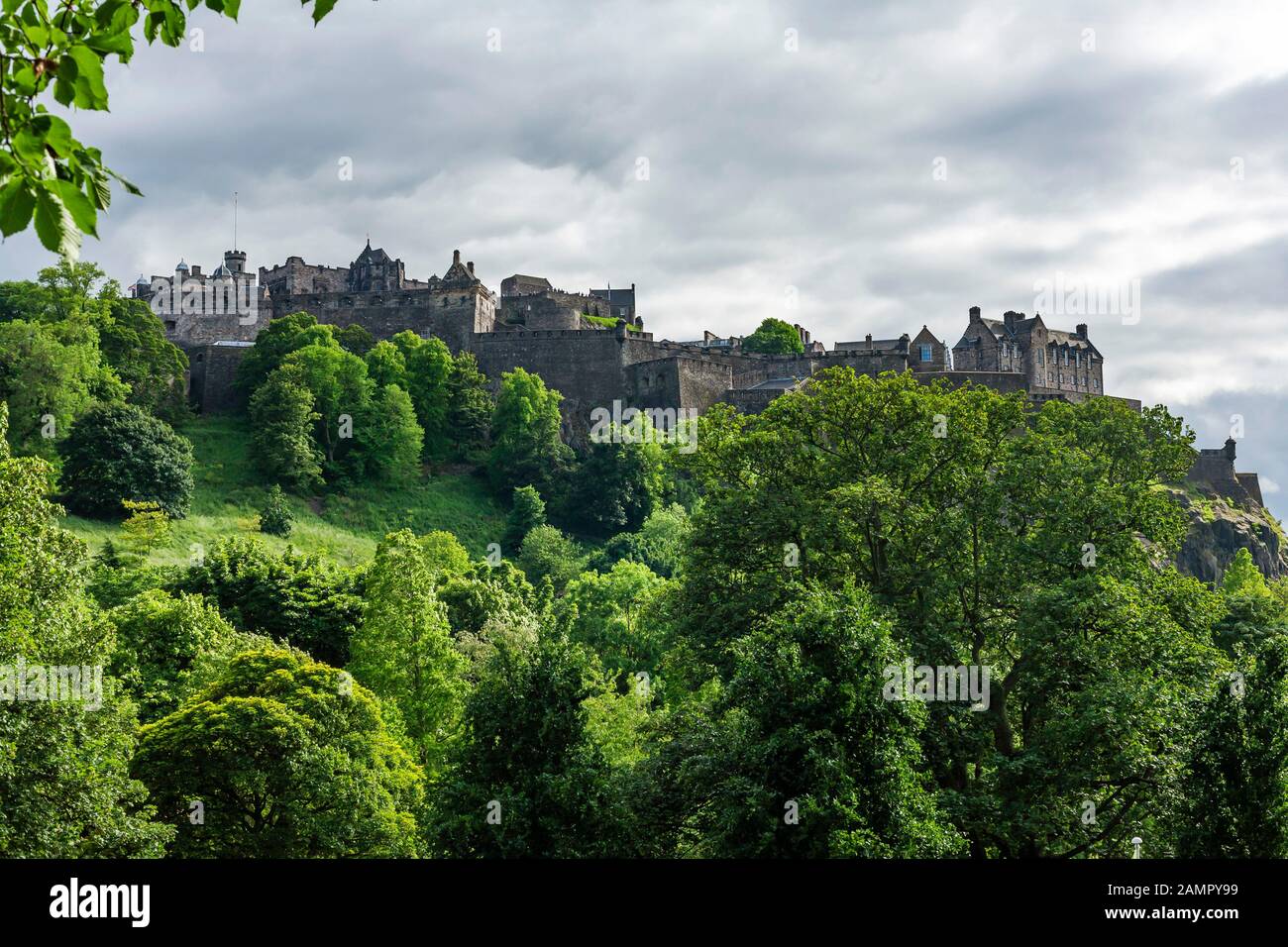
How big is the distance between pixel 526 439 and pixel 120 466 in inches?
935

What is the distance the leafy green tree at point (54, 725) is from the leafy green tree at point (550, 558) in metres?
38.4

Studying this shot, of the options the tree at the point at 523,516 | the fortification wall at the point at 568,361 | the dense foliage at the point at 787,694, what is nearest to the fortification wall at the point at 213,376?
the fortification wall at the point at 568,361

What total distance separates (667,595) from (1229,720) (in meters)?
11.3

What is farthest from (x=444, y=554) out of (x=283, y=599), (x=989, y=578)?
(x=989, y=578)

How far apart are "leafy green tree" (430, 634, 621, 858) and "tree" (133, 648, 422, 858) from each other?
209 inches

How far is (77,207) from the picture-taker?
211 inches

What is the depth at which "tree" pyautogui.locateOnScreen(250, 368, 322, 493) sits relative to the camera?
65.4 m

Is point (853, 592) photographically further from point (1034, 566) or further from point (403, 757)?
point (403, 757)

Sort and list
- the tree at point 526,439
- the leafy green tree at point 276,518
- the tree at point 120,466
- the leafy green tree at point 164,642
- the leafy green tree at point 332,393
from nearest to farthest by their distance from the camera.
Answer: the leafy green tree at point 164,642, the tree at point 120,466, the leafy green tree at point 276,518, the leafy green tree at point 332,393, the tree at point 526,439

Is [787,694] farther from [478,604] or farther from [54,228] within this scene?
[478,604]

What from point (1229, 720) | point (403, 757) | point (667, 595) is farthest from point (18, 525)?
point (1229, 720)

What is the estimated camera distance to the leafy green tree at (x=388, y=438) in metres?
70.4

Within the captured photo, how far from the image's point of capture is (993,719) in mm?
22781

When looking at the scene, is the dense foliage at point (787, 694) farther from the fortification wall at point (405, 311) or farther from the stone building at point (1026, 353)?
the stone building at point (1026, 353)
